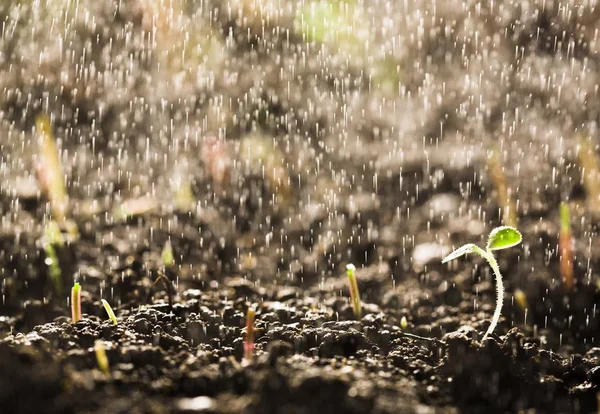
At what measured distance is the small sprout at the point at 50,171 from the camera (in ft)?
7.15

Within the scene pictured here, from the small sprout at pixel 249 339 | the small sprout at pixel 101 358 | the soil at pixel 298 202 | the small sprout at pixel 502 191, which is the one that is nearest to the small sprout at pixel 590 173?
the soil at pixel 298 202

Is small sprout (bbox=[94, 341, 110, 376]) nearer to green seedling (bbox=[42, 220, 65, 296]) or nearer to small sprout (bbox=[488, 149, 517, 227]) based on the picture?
→ green seedling (bbox=[42, 220, 65, 296])

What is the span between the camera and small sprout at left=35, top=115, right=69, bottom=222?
7.15ft

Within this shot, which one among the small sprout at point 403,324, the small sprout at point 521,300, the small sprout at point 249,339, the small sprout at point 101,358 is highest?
the small sprout at point 101,358

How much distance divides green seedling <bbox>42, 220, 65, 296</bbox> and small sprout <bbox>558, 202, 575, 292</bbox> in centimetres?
134

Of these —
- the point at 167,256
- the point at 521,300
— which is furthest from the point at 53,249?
the point at 521,300

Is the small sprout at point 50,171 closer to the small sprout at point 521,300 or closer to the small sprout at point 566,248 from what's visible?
the small sprout at point 521,300

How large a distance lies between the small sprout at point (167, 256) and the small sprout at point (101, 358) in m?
0.66

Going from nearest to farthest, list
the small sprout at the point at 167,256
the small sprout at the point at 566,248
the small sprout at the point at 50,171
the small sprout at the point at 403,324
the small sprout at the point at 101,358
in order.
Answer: the small sprout at the point at 101,358
the small sprout at the point at 403,324
the small sprout at the point at 566,248
the small sprout at the point at 167,256
the small sprout at the point at 50,171

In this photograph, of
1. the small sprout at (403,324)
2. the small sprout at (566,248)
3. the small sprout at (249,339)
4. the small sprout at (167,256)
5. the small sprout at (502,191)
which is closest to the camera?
the small sprout at (249,339)

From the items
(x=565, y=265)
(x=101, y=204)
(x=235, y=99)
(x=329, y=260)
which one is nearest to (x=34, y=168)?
(x=101, y=204)

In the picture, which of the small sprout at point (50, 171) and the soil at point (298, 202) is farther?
the small sprout at point (50, 171)

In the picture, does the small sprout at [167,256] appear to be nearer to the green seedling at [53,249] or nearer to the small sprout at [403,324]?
the green seedling at [53,249]

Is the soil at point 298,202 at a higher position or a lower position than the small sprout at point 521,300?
higher
